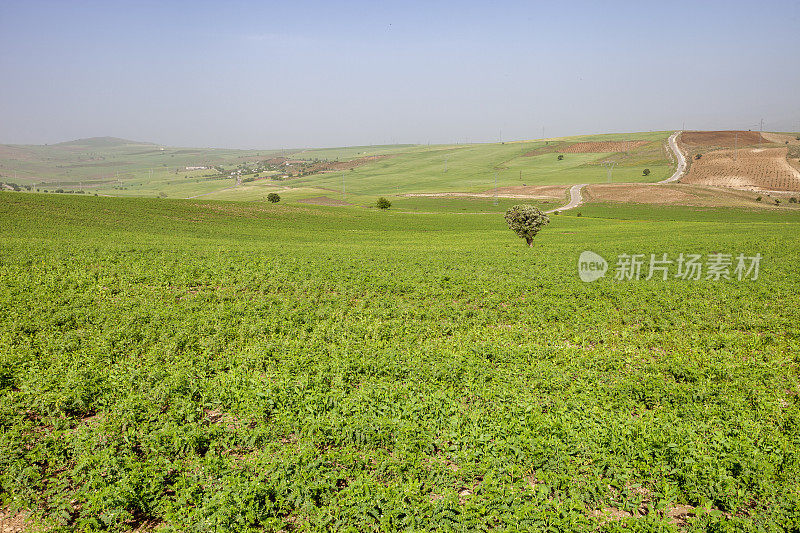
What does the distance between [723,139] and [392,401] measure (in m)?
217

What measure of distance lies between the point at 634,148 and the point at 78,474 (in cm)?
21689

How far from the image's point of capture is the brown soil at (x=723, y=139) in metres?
164

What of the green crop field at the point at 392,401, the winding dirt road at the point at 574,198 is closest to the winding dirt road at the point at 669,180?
the winding dirt road at the point at 574,198

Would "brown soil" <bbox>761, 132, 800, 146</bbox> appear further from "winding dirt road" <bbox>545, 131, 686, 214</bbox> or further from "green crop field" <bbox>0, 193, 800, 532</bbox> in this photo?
"green crop field" <bbox>0, 193, 800, 532</bbox>

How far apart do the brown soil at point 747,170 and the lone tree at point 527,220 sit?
338 ft

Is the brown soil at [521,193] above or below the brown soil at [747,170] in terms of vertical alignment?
below

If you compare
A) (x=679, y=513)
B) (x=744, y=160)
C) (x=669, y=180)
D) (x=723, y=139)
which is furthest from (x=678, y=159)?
(x=679, y=513)

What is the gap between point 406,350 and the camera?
1541cm

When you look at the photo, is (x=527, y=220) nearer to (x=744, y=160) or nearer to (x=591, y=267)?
(x=591, y=267)

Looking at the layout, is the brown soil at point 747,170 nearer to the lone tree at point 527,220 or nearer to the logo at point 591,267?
the lone tree at point 527,220

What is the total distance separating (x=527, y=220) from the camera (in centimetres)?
4547

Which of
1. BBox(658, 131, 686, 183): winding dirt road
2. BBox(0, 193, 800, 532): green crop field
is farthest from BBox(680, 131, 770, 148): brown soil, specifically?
BBox(0, 193, 800, 532): green crop field

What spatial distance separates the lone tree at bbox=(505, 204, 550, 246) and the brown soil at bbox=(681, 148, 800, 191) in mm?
102887

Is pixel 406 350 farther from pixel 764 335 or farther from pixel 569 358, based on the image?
pixel 764 335
